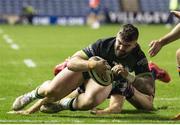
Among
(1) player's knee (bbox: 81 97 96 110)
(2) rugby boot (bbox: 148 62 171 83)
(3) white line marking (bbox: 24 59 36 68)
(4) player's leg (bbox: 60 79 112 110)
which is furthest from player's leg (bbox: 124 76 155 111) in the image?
(3) white line marking (bbox: 24 59 36 68)

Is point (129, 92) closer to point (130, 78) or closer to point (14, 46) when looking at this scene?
point (130, 78)

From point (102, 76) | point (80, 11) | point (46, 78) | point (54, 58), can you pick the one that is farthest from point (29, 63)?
point (80, 11)

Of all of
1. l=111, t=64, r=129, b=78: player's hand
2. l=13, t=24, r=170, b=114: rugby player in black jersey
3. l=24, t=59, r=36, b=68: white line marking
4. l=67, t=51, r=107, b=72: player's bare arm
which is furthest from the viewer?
l=24, t=59, r=36, b=68: white line marking

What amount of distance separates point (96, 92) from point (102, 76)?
444mm

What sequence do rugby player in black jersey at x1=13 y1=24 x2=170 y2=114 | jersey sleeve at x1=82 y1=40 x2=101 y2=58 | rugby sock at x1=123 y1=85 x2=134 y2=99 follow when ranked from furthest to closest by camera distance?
rugby sock at x1=123 y1=85 x2=134 y2=99, jersey sleeve at x1=82 y1=40 x2=101 y2=58, rugby player in black jersey at x1=13 y1=24 x2=170 y2=114

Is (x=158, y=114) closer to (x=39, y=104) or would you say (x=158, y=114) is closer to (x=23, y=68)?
(x=39, y=104)

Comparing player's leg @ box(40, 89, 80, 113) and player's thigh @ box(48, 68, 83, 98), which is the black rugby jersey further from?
player's leg @ box(40, 89, 80, 113)

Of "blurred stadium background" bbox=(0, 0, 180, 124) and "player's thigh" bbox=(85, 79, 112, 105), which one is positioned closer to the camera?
"blurred stadium background" bbox=(0, 0, 180, 124)

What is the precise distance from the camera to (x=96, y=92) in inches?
311

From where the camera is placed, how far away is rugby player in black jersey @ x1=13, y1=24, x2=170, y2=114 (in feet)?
24.6

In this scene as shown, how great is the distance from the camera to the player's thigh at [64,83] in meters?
7.79

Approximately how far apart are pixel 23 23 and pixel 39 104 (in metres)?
38.3

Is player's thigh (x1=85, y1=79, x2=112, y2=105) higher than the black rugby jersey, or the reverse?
the black rugby jersey

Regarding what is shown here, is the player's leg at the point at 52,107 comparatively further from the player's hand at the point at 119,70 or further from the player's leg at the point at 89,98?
the player's hand at the point at 119,70
